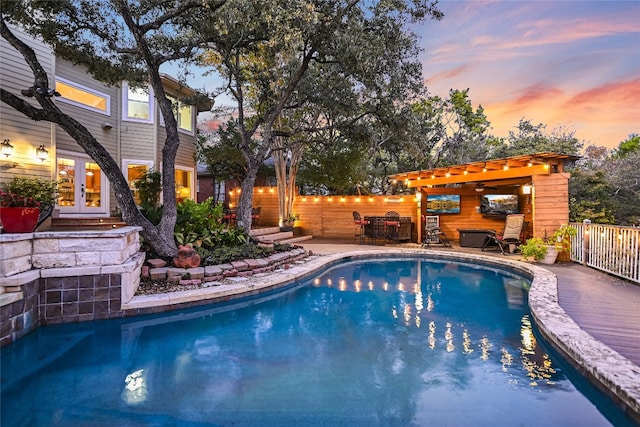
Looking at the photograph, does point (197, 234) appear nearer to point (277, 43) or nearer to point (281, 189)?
point (277, 43)

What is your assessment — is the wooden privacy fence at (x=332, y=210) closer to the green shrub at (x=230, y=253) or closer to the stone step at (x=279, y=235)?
the stone step at (x=279, y=235)

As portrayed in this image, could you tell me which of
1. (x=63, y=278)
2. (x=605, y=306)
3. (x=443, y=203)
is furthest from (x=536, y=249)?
(x=63, y=278)

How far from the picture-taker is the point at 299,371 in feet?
10.5

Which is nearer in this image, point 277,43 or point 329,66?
point 277,43

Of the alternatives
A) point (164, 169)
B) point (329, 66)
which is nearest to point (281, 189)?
point (329, 66)

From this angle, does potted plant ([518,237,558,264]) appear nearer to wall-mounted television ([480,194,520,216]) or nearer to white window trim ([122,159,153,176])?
wall-mounted television ([480,194,520,216])

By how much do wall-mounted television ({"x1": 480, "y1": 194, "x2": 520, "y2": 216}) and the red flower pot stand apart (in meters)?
12.4

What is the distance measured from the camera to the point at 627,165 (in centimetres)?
1227

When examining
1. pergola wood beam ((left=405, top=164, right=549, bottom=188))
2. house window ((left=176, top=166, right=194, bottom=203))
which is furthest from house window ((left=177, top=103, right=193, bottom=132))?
pergola wood beam ((left=405, top=164, right=549, bottom=188))

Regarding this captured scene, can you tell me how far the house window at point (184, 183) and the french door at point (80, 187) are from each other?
2.47m

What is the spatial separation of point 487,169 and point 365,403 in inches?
359

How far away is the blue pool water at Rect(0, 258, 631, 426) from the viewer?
8.14 ft

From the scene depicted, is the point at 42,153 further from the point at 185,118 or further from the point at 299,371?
the point at 299,371

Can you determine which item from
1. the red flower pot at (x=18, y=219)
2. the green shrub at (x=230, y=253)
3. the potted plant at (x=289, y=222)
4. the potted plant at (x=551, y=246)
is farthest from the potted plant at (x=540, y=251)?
the red flower pot at (x=18, y=219)
